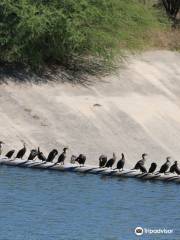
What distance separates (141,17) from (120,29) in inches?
67.4

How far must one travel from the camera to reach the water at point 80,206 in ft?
Answer: 132

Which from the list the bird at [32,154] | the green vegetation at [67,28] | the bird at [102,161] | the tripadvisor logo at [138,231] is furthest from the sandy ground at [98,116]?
the tripadvisor logo at [138,231]

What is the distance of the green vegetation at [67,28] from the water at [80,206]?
43.5 ft

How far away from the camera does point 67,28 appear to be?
6438cm

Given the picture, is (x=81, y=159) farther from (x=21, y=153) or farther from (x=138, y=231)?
(x=138, y=231)

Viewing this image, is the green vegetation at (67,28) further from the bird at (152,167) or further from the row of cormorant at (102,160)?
the bird at (152,167)

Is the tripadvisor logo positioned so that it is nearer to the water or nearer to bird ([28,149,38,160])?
the water

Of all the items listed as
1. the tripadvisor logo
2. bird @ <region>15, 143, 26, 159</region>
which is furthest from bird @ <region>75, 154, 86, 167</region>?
the tripadvisor logo

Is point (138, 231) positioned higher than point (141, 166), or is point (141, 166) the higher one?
point (141, 166)

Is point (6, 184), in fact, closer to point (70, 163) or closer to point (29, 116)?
point (70, 163)

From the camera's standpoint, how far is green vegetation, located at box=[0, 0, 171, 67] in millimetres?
63562

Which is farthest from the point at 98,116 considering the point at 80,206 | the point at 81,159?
the point at 80,206

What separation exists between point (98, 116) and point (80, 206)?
17069mm

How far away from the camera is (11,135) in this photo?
189 ft
